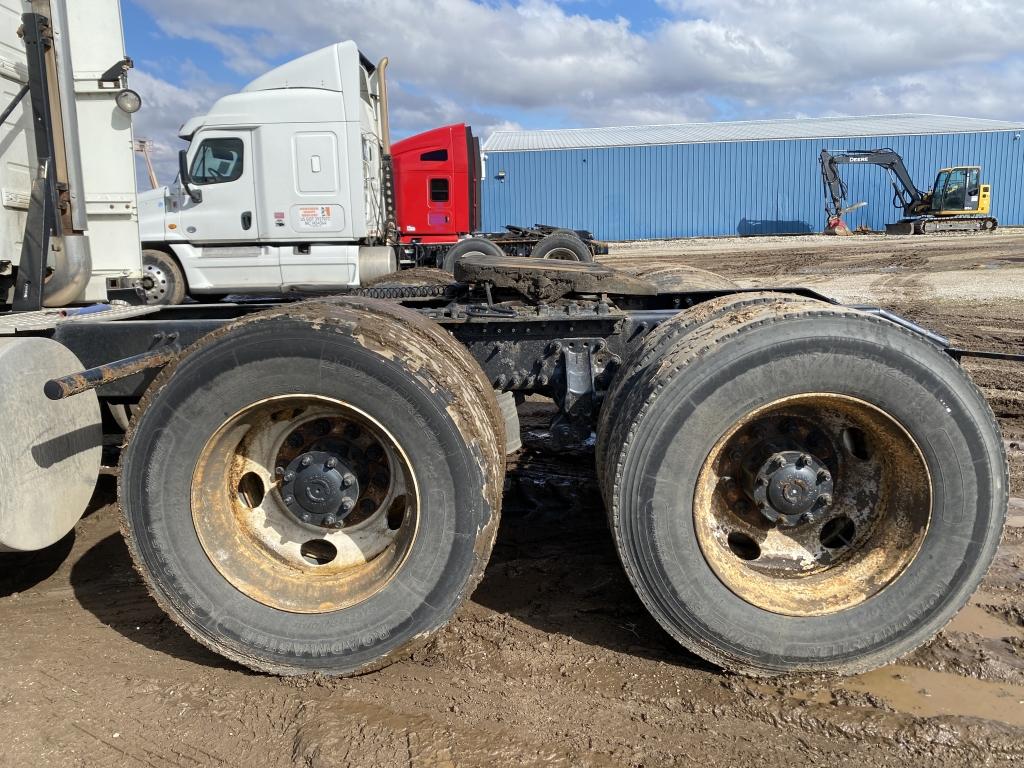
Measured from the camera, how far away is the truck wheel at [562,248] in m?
13.9

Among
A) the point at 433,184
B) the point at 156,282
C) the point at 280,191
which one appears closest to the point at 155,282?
the point at 156,282

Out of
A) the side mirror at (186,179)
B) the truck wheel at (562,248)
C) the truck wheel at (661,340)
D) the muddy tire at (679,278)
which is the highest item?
the side mirror at (186,179)

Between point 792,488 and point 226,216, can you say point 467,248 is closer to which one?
point 226,216

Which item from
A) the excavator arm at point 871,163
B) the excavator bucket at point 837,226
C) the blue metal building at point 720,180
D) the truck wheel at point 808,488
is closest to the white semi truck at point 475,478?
the truck wheel at point 808,488

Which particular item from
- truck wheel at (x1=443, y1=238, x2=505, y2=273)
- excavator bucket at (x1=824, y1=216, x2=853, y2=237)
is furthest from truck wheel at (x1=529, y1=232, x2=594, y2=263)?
excavator bucket at (x1=824, y1=216, x2=853, y2=237)

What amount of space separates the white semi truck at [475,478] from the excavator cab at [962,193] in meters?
32.6

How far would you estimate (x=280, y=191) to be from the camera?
1100 cm

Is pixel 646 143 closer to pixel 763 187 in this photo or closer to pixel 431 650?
pixel 763 187

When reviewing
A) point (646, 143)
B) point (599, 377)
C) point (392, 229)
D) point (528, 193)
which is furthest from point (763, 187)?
point (599, 377)

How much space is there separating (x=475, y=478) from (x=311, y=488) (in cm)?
64

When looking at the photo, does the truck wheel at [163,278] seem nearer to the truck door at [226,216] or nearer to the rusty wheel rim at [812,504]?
the truck door at [226,216]

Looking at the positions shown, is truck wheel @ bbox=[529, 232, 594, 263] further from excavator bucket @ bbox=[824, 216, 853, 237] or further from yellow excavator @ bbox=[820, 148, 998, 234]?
yellow excavator @ bbox=[820, 148, 998, 234]

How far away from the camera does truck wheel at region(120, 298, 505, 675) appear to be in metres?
2.49

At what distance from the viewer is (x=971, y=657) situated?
2828 millimetres
